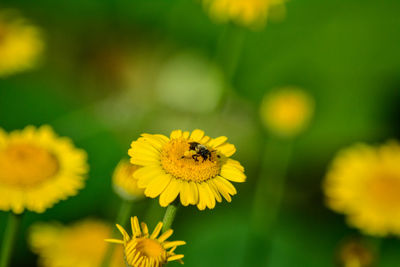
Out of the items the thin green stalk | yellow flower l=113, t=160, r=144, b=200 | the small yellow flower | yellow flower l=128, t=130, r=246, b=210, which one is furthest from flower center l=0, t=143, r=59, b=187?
the thin green stalk

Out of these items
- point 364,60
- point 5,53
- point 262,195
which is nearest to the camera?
point 5,53

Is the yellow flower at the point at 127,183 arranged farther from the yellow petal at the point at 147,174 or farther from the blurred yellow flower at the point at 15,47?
the blurred yellow flower at the point at 15,47

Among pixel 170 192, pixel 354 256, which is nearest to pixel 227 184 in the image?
pixel 170 192

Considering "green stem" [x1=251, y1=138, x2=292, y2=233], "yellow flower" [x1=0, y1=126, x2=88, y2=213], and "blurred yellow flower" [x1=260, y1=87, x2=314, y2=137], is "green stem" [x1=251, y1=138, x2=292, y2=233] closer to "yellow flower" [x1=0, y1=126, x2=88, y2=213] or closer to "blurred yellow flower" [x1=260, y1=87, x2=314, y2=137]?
"blurred yellow flower" [x1=260, y1=87, x2=314, y2=137]

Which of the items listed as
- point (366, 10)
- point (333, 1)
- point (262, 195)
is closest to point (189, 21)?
point (333, 1)

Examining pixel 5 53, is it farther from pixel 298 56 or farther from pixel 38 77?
pixel 298 56

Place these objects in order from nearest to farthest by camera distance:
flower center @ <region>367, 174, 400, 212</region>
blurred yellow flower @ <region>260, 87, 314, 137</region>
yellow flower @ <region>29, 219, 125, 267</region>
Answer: yellow flower @ <region>29, 219, 125, 267</region>
flower center @ <region>367, 174, 400, 212</region>
blurred yellow flower @ <region>260, 87, 314, 137</region>

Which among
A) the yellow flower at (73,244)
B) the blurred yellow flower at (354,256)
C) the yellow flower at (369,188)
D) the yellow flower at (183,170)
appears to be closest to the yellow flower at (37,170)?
the yellow flower at (183,170)
